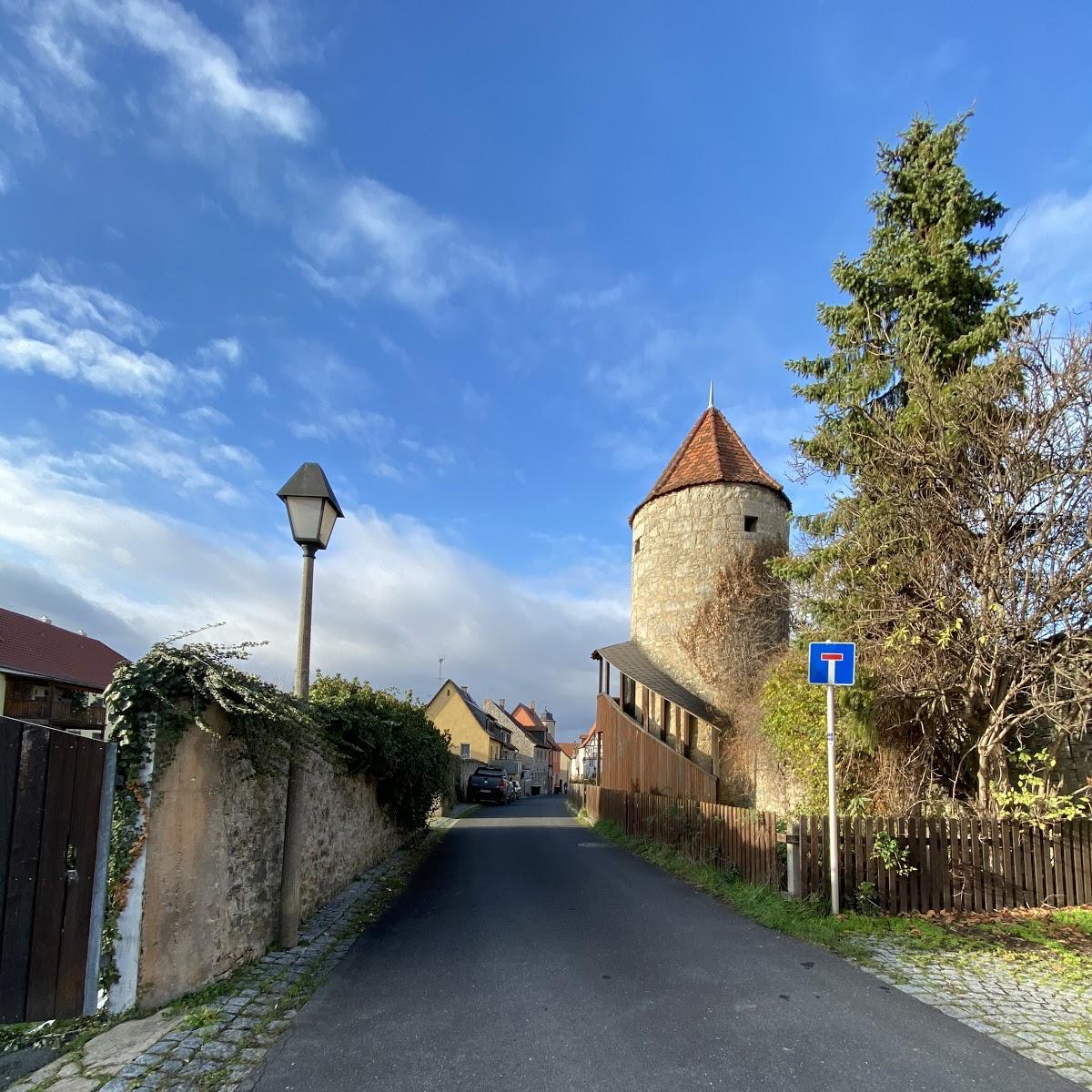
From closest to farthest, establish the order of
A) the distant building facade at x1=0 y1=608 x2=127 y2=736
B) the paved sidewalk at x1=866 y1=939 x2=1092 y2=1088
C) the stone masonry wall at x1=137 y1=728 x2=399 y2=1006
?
the paved sidewalk at x1=866 y1=939 x2=1092 y2=1088 < the stone masonry wall at x1=137 y1=728 x2=399 y2=1006 < the distant building facade at x1=0 y1=608 x2=127 y2=736

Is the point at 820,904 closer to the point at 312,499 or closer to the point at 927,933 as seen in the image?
the point at 927,933

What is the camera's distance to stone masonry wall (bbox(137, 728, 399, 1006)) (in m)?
5.08

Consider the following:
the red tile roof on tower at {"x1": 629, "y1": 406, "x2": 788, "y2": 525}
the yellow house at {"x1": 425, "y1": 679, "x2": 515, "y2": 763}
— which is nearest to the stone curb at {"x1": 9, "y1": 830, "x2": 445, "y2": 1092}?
the red tile roof on tower at {"x1": 629, "y1": 406, "x2": 788, "y2": 525}

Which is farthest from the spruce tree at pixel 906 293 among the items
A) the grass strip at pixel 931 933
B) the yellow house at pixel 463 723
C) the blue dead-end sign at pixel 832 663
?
the yellow house at pixel 463 723

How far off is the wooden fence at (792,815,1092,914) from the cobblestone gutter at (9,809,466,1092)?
18.1ft

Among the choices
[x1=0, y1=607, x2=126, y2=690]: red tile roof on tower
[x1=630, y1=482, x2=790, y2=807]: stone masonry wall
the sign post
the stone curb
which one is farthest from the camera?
[x1=0, y1=607, x2=126, y2=690]: red tile roof on tower

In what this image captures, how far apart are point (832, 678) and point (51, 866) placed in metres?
7.34

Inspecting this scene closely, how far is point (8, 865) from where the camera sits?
4199mm

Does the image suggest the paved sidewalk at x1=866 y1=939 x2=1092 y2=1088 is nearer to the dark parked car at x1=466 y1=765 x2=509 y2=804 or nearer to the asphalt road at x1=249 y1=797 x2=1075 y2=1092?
Result: the asphalt road at x1=249 y1=797 x2=1075 y2=1092

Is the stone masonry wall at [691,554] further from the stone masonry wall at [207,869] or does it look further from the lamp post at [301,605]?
the stone masonry wall at [207,869]

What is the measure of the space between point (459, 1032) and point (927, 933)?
5.18 m

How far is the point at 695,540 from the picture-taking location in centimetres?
2053

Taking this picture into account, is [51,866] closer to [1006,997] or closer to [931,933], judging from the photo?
[1006,997]

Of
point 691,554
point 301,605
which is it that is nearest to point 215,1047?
point 301,605
